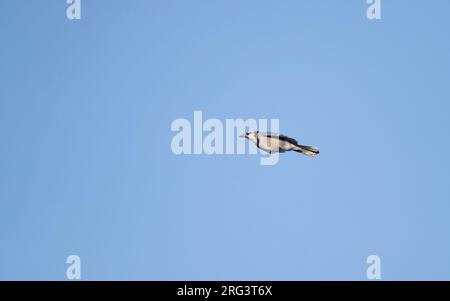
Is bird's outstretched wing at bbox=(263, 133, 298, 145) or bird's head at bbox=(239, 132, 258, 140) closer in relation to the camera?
bird's outstretched wing at bbox=(263, 133, 298, 145)

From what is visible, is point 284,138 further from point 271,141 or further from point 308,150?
point 308,150

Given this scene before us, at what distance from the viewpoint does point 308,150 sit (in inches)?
773

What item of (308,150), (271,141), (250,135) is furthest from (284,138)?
(308,150)

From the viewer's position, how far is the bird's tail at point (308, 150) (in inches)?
767

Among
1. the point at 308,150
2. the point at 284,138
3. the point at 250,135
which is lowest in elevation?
the point at 308,150

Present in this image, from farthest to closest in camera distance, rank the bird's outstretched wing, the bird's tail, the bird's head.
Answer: the bird's tail
the bird's head
the bird's outstretched wing

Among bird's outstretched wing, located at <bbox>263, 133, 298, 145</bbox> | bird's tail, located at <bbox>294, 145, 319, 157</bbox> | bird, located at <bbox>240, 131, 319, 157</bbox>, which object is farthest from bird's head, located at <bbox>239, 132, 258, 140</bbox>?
bird's tail, located at <bbox>294, 145, 319, 157</bbox>

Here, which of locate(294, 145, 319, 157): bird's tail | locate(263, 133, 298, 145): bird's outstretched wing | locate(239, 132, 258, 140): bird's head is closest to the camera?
locate(263, 133, 298, 145): bird's outstretched wing

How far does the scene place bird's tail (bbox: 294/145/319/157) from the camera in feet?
63.9

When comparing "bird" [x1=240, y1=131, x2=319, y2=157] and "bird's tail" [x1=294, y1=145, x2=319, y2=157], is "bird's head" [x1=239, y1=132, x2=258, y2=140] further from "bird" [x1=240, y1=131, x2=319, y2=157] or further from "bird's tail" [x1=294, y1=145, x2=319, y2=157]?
"bird's tail" [x1=294, y1=145, x2=319, y2=157]

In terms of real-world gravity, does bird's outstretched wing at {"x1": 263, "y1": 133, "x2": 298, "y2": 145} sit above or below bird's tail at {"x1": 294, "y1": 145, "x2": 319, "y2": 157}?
above
